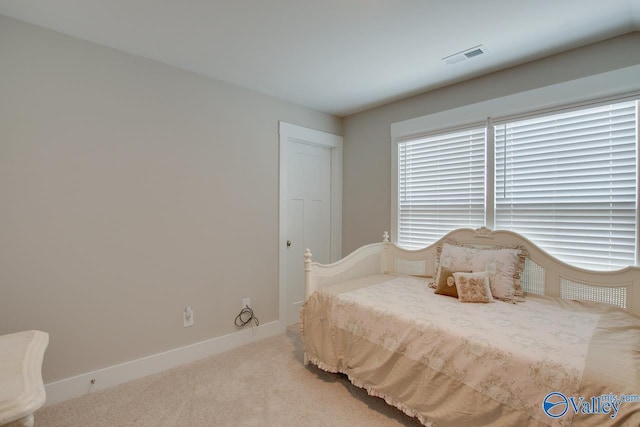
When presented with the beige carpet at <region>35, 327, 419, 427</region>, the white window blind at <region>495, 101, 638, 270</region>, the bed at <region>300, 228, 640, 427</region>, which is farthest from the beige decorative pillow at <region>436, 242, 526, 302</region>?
the beige carpet at <region>35, 327, 419, 427</region>

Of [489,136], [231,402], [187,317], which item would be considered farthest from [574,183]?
[187,317]

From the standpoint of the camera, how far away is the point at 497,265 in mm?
2332

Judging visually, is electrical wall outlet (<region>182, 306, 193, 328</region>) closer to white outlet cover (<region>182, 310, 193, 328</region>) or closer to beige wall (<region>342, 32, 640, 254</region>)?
white outlet cover (<region>182, 310, 193, 328</region>)

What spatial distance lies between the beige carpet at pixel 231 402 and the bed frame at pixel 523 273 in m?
0.66

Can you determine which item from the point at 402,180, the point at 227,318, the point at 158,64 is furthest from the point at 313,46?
the point at 227,318

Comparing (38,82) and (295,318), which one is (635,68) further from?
(38,82)

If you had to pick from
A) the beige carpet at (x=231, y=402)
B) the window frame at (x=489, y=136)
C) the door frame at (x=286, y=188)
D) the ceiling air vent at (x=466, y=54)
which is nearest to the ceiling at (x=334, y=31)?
the ceiling air vent at (x=466, y=54)

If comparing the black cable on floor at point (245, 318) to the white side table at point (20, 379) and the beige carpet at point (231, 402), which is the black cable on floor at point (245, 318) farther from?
the white side table at point (20, 379)

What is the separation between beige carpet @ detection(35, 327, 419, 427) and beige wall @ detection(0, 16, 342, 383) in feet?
0.88

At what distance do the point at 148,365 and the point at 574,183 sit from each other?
3.43 m

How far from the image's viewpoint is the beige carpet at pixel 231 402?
6.03 feet

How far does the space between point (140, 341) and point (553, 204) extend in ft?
10.7

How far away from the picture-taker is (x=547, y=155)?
7.81 ft

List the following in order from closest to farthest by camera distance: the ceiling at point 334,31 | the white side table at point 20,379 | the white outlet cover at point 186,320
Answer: the white side table at point 20,379
the ceiling at point 334,31
the white outlet cover at point 186,320
